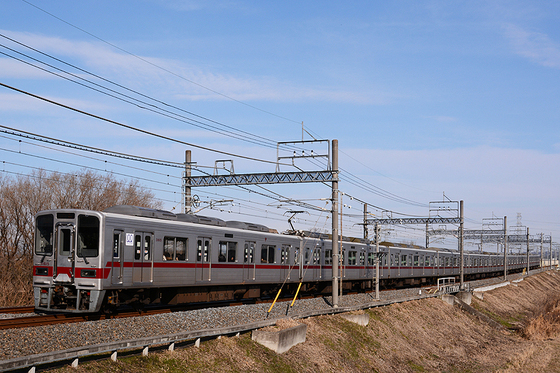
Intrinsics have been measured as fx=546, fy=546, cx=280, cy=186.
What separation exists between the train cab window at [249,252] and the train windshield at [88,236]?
26.4 feet

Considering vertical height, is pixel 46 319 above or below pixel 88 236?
below

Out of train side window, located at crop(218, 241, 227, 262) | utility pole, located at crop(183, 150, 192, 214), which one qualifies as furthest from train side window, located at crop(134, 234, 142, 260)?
utility pole, located at crop(183, 150, 192, 214)

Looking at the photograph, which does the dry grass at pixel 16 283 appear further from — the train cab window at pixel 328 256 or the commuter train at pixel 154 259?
the train cab window at pixel 328 256

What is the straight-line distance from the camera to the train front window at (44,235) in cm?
1622

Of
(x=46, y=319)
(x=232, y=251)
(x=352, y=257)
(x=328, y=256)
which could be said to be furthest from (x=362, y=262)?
(x=46, y=319)

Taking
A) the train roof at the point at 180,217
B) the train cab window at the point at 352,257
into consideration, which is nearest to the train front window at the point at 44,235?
the train roof at the point at 180,217

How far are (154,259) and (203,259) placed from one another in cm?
276

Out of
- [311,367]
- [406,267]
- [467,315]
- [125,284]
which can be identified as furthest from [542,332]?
[125,284]

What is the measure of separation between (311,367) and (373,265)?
2089cm

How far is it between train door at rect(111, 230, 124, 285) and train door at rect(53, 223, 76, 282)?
111cm

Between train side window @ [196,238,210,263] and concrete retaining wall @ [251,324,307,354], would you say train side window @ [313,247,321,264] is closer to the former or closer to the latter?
train side window @ [196,238,210,263]

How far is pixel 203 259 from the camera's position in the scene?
19828 millimetres

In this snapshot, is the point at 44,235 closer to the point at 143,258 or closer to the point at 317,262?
the point at 143,258

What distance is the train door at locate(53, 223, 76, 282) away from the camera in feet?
50.9
